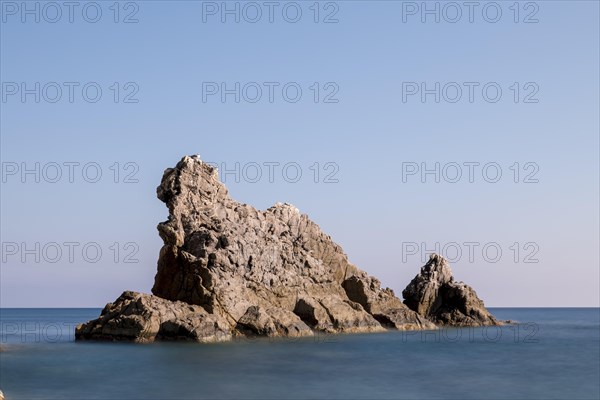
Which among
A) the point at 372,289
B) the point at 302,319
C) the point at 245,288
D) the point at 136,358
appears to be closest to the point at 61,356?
the point at 136,358

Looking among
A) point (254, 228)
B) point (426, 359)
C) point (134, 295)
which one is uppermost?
point (254, 228)

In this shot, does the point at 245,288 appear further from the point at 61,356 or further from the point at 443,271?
the point at 443,271

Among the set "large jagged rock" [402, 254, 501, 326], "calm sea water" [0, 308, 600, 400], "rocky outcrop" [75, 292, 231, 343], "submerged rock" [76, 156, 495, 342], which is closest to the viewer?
"calm sea water" [0, 308, 600, 400]

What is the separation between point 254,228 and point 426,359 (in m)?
19.2

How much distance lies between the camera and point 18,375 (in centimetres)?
3966

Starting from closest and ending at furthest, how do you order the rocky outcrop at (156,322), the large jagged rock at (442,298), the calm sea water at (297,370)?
the calm sea water at (297,370), the rocky outcrop at (156,322), the large jagged rock at (442,298)

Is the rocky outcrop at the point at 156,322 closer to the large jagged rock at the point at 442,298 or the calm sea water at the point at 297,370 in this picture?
the calm sea water at the point at 297,370

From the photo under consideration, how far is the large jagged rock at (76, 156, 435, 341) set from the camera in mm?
53562

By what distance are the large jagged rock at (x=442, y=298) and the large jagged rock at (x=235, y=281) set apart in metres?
5.49

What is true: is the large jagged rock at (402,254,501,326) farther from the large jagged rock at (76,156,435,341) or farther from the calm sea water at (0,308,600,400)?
the calm sea water at (0,308,600,400)

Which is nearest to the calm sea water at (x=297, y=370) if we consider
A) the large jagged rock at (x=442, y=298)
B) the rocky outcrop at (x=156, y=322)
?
the rocky outcrop at (x=156, y=322)

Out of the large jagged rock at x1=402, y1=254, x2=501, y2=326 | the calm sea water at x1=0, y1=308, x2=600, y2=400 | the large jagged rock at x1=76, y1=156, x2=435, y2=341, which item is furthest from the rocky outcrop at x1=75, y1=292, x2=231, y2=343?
the large jagged rock at x1=402, y1=254, x2=501, y2=326

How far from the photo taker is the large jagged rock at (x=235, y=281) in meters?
53.6

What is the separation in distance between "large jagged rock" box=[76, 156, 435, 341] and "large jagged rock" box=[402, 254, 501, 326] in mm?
5487
